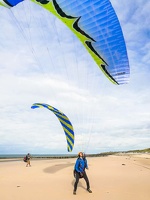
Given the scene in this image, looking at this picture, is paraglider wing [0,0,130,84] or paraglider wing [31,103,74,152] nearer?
paraglider wing [0,0,130,84]

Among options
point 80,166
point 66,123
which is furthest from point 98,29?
point 66,123

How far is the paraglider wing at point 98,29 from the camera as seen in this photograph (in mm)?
7945

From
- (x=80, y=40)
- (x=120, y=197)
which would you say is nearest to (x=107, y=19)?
(x=80, y=40)

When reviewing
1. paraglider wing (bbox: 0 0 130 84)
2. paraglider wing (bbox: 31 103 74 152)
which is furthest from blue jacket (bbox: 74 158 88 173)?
paraglider wing (bbox: 31 103 74 152)

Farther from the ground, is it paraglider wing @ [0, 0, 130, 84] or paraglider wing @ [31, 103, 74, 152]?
paraglider wing @ [0, 0, 130, 84]

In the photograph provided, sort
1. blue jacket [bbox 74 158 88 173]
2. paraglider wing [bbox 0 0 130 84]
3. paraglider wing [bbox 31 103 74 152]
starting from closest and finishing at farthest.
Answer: paraglider wing [bbox 0 0 130 84] < blue jacket [bbox 74 158 88 173] < paraglider wing [bbox 31 103 74 152]

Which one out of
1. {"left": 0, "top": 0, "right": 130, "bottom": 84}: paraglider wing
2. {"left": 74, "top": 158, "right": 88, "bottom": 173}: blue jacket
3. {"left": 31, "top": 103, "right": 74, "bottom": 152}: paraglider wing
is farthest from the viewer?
{"left": 31, "top": 103, "right": 74, "bottom": 152}: paraglider wing

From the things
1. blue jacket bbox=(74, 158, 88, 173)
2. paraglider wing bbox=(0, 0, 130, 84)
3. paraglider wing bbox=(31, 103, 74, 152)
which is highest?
paraglider wing bbox=(0, 0, 130, 84)

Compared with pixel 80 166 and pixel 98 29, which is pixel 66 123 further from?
pixel 98 29

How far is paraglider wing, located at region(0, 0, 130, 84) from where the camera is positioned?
7.95 m

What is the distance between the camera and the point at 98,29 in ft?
28.5

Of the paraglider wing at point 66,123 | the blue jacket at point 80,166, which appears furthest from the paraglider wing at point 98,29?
the paraglider wing at point 66,123

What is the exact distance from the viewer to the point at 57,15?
320 inches

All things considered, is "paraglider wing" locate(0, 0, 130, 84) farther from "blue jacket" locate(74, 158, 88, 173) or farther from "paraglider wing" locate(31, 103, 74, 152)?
"paraglider wing" locate(31, 103, 74, 152)
